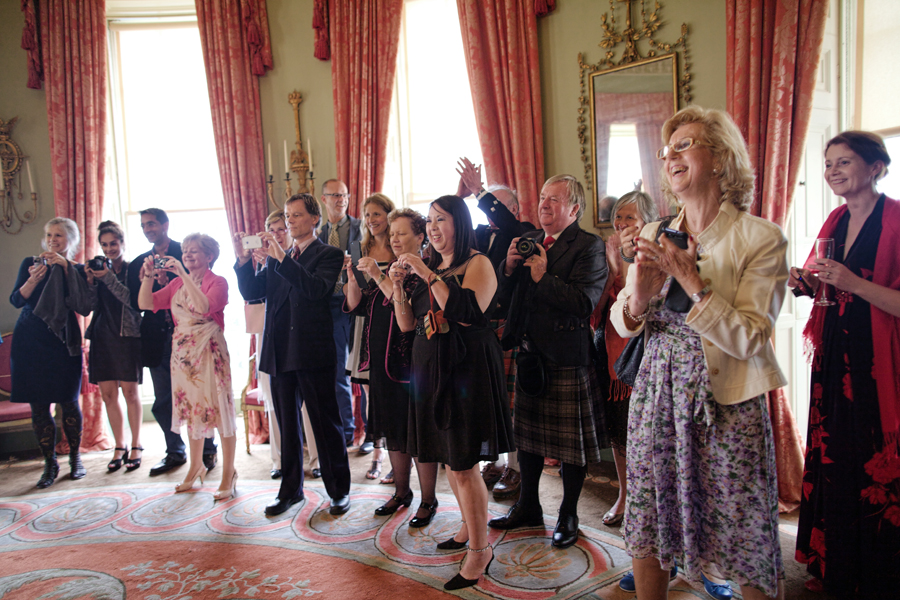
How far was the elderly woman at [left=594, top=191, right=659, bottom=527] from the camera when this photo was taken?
2.60 metres

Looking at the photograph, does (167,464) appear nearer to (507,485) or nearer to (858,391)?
(507,485)

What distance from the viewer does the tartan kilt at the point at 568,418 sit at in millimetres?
2406

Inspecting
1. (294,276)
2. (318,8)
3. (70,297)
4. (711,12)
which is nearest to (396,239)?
(294,276)

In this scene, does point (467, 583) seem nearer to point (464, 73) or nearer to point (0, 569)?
point (0, 569)

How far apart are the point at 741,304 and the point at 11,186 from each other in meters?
5.63

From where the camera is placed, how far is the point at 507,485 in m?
3.18

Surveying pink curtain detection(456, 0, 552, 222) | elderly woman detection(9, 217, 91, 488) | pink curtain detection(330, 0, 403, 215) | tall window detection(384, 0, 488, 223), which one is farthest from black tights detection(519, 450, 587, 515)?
elderly woman detection(9, 217, 91, 488)

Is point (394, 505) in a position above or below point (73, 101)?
below

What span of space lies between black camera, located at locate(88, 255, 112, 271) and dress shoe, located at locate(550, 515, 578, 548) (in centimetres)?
324

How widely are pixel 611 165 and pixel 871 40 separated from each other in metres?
1.45

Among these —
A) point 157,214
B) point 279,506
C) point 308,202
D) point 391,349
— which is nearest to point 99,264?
point 157,214

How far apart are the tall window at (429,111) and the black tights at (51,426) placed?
2.77 meters

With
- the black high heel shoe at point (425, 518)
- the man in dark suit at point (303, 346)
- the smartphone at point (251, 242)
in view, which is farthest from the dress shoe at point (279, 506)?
the smartphone at point (251, 242)

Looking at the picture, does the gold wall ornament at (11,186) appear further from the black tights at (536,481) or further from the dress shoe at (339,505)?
the black tights at (536,481)
